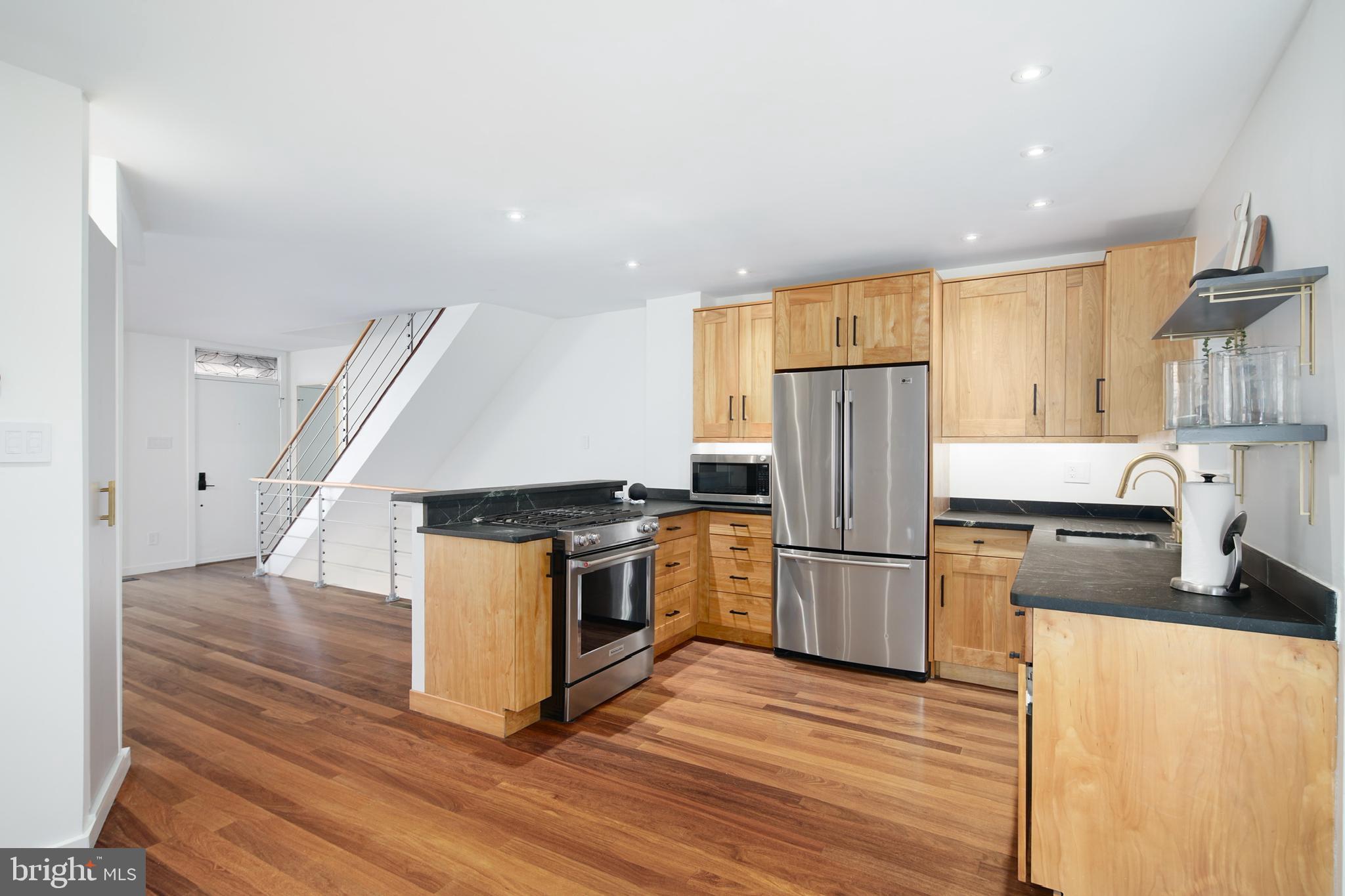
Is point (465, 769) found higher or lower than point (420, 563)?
lower

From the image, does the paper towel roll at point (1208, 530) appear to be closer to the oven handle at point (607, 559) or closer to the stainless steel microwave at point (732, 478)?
the oven handle at point (607, 559)

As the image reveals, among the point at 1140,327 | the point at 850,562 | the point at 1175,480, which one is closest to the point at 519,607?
the point at 850,562

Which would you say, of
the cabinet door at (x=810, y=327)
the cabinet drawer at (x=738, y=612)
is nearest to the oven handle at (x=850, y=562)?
the cabinet drawer at (x=738, y=612)

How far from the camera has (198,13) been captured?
1.79 meters

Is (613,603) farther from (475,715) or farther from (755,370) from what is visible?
(755,370)

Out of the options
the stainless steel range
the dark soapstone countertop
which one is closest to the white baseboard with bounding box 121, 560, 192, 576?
the stainless steel range

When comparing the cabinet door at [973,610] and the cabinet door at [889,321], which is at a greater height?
the cabinet door at [889,321]

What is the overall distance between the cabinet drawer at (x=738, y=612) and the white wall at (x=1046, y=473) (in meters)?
1.45

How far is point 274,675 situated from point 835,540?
3360 millimetres

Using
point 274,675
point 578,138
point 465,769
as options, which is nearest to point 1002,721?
point 465,769

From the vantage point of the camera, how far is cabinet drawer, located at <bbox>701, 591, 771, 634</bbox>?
173 inches

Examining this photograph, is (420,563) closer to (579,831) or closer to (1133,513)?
(579,831)

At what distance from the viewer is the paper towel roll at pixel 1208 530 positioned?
6.16ft

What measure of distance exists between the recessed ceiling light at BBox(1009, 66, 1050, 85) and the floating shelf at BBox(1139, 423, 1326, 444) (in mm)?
1160
